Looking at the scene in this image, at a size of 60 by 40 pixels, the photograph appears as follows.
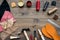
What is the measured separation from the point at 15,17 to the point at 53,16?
360mm

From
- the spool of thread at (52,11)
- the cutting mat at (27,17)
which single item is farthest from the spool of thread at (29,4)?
the spool of thread at (52,11)

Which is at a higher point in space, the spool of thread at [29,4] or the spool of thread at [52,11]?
the spool of thread at [29,4]

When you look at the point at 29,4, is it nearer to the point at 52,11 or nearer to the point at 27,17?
the point at 27,17

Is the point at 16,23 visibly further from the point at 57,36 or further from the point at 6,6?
the point at 57,36

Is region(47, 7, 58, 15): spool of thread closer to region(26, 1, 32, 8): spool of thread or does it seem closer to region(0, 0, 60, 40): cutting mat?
region(0, 0, 60, 40): cutting mat

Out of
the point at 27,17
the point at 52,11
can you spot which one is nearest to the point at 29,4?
the point at 27,17

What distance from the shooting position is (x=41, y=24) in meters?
2.09

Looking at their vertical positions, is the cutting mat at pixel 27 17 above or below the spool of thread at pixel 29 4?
below

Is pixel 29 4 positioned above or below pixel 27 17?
above

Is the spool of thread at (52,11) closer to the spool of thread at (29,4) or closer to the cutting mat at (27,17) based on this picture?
the cutting mat at (27,17)

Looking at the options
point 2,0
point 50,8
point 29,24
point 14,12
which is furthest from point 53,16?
point 2,0

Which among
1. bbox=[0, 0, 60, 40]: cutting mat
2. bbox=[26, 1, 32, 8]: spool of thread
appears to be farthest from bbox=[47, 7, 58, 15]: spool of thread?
bbox=[26, 1, 32, 8]: spool of thread

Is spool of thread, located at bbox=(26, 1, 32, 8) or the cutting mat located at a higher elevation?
spool of thread, located at bbox=(26, 1, 32, 8)

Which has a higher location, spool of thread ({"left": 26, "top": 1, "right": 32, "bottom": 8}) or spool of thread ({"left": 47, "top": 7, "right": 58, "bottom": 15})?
spool of thread ({"left": 26, "top": 1, "right": 32, "bottom": 8})
